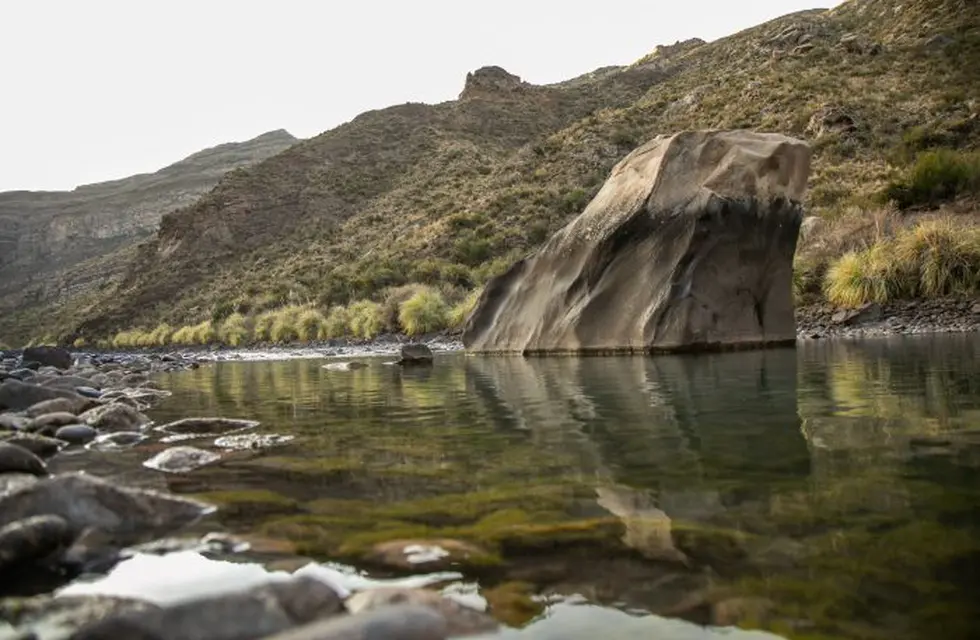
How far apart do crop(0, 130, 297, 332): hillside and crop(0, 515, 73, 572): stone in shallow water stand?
7863 cm

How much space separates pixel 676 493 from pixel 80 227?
119 metres

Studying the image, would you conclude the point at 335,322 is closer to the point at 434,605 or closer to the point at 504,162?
the point at 504,162

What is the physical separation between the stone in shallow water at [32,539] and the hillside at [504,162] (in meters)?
19.7

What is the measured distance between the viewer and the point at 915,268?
15.4m

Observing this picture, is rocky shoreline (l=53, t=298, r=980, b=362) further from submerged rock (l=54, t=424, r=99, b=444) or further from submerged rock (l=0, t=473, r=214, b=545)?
submerged rock (l=0, t=473, r=214, b=545)

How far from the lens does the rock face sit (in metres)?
13.7

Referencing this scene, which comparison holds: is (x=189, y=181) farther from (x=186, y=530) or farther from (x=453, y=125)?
(x=186, y=530)

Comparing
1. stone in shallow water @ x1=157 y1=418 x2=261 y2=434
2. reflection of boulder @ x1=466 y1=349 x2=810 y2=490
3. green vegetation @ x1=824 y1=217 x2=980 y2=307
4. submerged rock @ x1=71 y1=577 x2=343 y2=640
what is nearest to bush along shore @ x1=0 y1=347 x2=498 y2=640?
submerged rock @ x1=71 y1=577 x2=343 y2=640

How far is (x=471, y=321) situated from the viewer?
1855 centimetres

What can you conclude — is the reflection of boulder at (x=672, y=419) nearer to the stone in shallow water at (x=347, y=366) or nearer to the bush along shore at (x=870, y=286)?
the stone in shallow water at (x=347, y=366)

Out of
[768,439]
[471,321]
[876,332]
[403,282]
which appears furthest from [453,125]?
[768,439]

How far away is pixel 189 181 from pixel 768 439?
4982 inches

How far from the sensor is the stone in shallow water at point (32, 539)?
2673 mm

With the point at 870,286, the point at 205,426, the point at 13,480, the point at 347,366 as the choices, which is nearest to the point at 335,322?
the point at 347,366
